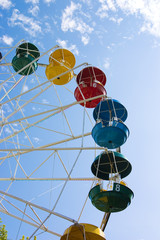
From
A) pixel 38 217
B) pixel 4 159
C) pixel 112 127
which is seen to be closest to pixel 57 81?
pixel 4 159

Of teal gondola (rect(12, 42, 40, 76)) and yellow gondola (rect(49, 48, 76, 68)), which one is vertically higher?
yellow gondola (rect(49, 48, 76, 68))

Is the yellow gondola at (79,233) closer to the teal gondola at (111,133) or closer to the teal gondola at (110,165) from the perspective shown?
the teal gondola at (110,165)

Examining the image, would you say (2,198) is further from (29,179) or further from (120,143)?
(120,143)

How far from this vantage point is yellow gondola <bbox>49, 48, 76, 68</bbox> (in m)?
13.2

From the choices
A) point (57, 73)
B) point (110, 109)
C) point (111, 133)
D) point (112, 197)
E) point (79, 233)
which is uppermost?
point (57, 73)

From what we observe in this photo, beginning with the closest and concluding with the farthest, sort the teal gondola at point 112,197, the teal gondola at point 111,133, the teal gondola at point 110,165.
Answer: the teal gondola at point 112,197, the teal gondola at point 111,133, the teal gondola at point 110,165

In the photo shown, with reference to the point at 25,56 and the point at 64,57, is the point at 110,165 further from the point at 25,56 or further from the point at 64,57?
the point at 25,56

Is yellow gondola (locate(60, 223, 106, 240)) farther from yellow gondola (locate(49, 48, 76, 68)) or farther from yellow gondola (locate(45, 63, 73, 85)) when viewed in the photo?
yellow gondola (locate(49, 48, 76, 68))

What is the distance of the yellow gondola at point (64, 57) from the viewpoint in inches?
521

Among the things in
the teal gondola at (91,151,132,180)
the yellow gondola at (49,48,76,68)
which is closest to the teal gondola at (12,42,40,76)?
the yellow gondola at (49,48,76,68)

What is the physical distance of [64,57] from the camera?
13430 millimetres

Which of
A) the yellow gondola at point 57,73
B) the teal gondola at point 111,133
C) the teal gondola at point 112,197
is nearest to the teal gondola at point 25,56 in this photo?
the yellow gondola at point 57,73

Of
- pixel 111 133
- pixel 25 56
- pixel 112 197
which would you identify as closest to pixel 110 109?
pixel 111 133

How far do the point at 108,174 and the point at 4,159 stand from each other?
397 cm
